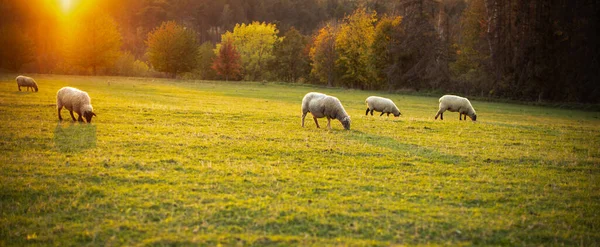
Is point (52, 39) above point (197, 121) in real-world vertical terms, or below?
above

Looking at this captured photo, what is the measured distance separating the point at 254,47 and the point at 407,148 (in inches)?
3214

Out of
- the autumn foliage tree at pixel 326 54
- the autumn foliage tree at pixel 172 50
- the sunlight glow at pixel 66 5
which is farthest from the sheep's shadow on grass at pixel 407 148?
the sunlight glow at pixel 66 5

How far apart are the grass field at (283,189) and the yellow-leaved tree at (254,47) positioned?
7467 centimetres

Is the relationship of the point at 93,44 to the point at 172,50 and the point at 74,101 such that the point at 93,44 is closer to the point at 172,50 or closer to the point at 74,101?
the point at 172,50

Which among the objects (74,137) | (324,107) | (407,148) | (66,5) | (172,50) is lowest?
(407,148)

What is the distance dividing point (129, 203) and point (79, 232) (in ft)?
4.36

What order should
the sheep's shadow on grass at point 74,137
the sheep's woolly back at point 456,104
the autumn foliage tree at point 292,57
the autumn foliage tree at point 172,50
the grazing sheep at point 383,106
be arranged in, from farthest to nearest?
the autumn foliage tree at point 292,57 < the autumn foliage tree at point 172,50 < the grazing sheep at point 383,106 < the sheep's woolly back at point 456,104 < the sheep's shadow on grass at point 74,137

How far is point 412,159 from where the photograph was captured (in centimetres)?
1279

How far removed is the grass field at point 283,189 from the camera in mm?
6855

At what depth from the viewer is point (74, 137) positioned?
14.0 meters

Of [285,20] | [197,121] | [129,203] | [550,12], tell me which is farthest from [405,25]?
[285,20]

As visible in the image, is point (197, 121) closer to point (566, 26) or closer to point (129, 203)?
point (129, 203)

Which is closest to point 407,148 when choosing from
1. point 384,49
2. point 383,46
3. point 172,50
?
point 384,49

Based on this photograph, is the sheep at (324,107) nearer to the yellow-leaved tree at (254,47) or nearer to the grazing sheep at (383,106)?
the grazing sheep at (383,106)
